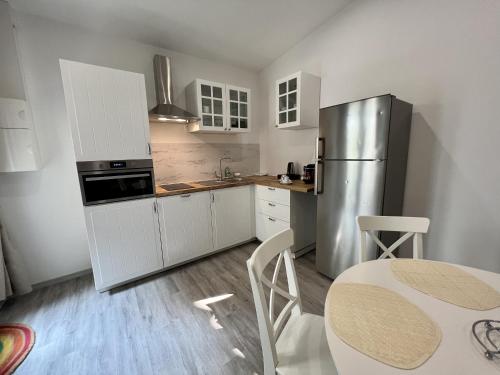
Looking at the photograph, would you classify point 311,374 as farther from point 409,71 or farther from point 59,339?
point 409,71

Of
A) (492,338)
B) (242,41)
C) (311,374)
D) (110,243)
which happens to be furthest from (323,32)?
(110,243)

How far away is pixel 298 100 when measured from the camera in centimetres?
236

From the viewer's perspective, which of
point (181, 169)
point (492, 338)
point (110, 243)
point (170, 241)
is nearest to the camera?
point (492, 338)

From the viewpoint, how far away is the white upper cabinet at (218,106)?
8.30ft

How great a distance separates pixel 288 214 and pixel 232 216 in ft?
2.43

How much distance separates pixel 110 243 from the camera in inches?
75.3

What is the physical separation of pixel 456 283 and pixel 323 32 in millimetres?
2654

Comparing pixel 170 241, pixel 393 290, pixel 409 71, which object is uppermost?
pixel 409 71

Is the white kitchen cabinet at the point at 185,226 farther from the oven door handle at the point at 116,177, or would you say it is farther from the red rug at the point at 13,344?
the red rug at the point at 13,344

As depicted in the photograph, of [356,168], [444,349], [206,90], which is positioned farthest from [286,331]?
[206,90]

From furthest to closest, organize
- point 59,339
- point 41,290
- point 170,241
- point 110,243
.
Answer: point 170,241 → point 41,290 → point 110,243 → point 59,339

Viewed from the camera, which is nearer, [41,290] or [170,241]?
[41,290]

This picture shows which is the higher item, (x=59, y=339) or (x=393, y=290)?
(x=393, y=290)

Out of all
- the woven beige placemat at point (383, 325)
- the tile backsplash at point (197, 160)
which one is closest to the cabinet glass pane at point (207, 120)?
the tile backsplash at point (197, 160)
